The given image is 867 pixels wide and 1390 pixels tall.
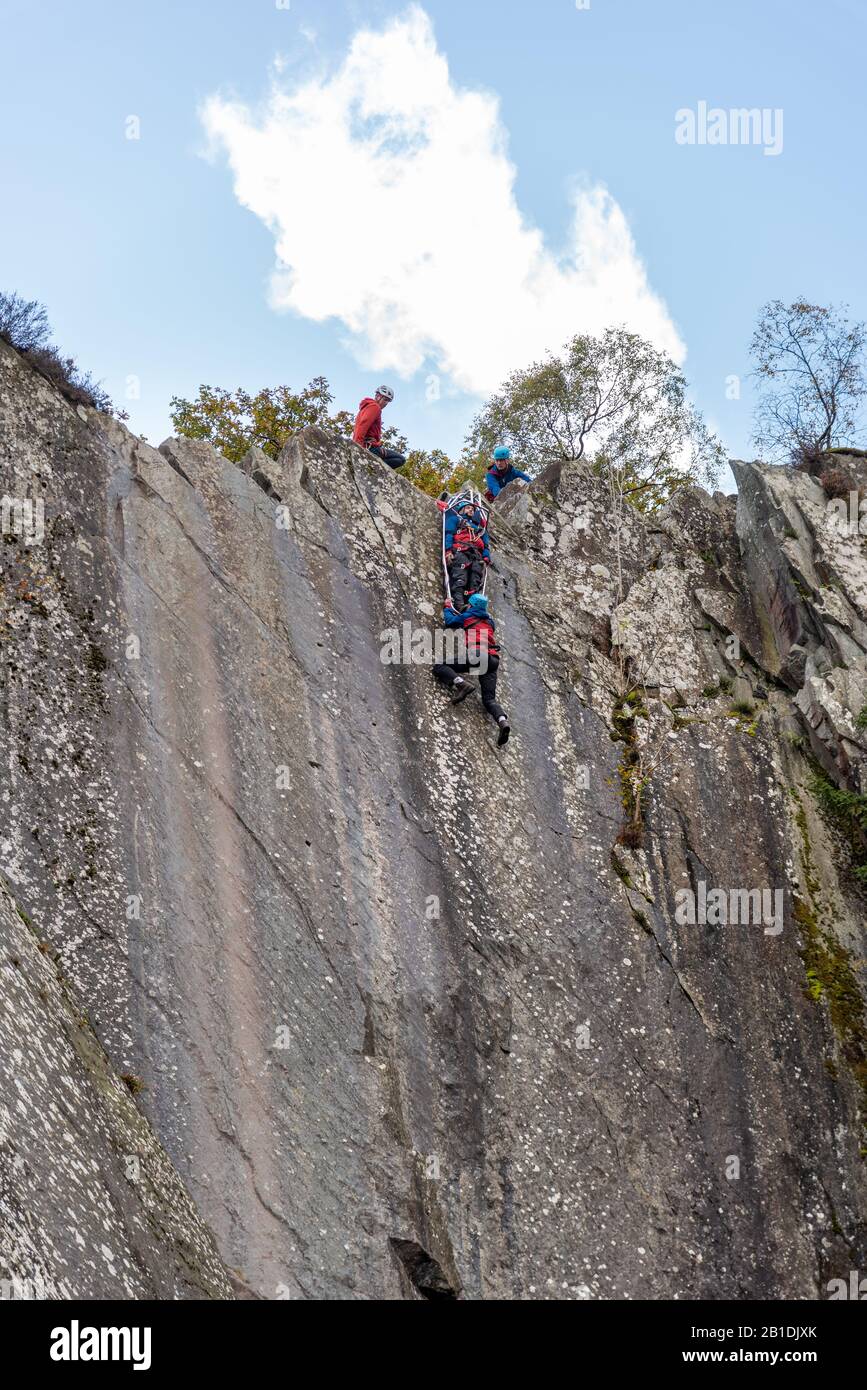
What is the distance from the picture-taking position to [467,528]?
62.8 feet

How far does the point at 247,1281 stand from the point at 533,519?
487 inches

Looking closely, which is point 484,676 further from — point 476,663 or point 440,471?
point 440,471

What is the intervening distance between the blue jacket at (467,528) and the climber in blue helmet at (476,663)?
1.15 m

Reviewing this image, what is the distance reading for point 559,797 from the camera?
17781 mm

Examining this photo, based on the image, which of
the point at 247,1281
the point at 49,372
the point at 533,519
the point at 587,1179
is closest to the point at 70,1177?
the point at 247,1281

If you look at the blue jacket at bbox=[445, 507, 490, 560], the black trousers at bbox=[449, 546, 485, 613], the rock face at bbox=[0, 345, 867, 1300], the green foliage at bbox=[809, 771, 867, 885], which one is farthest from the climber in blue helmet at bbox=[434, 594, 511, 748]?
the green foliage at bbox=[809, 771, 867, 885]

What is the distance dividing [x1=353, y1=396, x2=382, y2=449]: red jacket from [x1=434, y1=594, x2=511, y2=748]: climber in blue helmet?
13.3ft

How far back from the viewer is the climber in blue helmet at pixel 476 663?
17.8m
